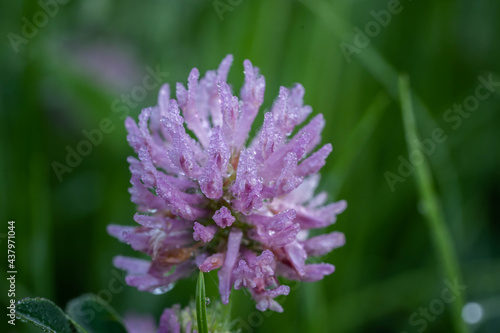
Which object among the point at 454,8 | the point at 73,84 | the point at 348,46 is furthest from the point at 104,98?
the point at 454,8

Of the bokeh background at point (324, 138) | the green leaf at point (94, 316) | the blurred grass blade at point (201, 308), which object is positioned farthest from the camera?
the bokeh background at point (324, 138)

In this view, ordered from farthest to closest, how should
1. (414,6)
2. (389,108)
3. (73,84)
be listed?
(414,6) < (389,108) < (73,84)

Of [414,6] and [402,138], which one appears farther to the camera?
[414,6]

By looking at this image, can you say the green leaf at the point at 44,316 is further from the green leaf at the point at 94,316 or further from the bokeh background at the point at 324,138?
the bokeh background at the point at 324,138

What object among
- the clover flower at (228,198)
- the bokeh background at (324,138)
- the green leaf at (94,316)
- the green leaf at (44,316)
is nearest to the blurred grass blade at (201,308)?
the clover flower at (228,198)

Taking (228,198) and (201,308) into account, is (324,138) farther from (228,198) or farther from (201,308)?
(201,308)

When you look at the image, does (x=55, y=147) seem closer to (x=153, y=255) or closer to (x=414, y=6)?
(x=153, y=255)

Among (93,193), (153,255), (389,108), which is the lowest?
(153,255)

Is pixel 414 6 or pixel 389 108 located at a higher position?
pixel 414 6
